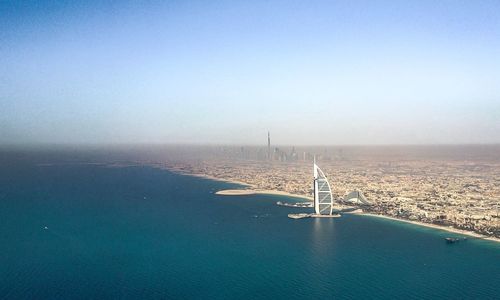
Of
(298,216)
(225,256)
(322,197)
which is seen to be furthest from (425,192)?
(225,256)

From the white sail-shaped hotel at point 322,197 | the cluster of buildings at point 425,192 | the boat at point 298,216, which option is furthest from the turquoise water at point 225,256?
the cluster of buildings at point 425,192

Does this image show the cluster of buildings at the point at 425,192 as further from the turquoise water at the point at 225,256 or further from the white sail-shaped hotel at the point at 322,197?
the white sail-shaped hotel at the point at 322,197

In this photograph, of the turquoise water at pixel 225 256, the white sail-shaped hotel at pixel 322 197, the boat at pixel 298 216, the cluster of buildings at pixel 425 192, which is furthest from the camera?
the white sail-shaped hotel at pixel 322 197

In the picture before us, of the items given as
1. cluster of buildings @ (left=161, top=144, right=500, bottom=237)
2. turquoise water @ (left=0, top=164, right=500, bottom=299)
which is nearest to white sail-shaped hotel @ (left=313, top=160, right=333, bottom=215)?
turquoise water @ (left=0, top=164, right=500, bottom=299)

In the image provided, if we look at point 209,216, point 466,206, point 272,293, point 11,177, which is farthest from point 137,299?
point 11,177

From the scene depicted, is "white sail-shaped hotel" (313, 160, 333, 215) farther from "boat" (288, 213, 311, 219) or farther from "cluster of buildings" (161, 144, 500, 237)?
"cluster of buildings" (161, 144, 500, 237)

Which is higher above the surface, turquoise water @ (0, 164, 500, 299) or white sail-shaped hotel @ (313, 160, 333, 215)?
white sail-shaped hotel @ (313, 160, 333, 215)

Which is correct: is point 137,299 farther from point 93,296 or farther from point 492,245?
point 492,245

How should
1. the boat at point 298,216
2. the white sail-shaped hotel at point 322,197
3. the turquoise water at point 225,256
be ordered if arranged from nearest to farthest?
1. the turquoise water at point 225,256
2. the boat at point 298,216
3. the white sail-shaped hotel at point 322,197
